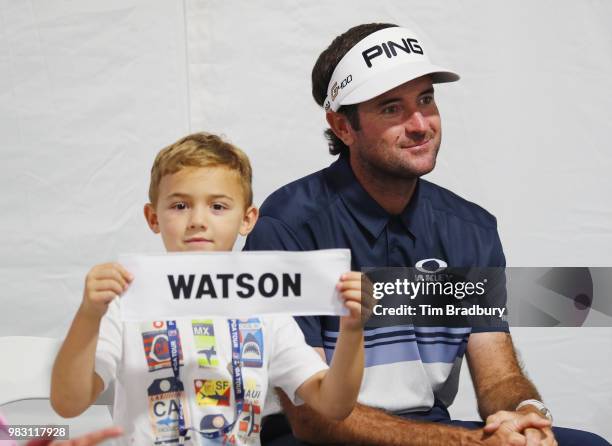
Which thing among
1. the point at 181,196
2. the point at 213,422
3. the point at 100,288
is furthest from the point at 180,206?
the point at 213,422

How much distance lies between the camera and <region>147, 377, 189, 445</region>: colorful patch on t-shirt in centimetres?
127

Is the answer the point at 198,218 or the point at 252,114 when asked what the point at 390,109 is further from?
the point at 198,218

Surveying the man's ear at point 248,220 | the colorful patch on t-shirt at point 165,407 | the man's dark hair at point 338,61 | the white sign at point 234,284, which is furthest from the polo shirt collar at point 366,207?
the colorful patch on t-shirt at point 165,407

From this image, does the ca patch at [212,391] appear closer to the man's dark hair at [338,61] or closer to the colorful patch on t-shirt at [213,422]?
the colorful patch on t-shirt at [213,422]

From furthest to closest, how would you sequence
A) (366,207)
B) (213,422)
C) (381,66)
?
(366,207) < (381,66) < (213,422)

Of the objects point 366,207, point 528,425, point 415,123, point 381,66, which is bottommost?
point 528,425

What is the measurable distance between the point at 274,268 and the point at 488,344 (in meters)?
0.66

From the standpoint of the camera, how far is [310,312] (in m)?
1.24

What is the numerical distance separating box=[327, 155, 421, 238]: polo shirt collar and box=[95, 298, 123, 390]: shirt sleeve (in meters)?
0.59

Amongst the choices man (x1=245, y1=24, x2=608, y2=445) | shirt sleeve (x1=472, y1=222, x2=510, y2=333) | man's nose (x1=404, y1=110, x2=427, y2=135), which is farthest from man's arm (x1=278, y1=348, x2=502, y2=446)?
man's nose (x1=404, y1=110, x2=427, y2=135)

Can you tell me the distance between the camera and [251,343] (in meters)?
1.33

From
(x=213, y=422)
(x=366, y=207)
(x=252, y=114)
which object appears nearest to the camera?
(x=213, y=422)

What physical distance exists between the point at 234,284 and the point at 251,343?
0.14 meters

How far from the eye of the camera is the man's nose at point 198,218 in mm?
1291
